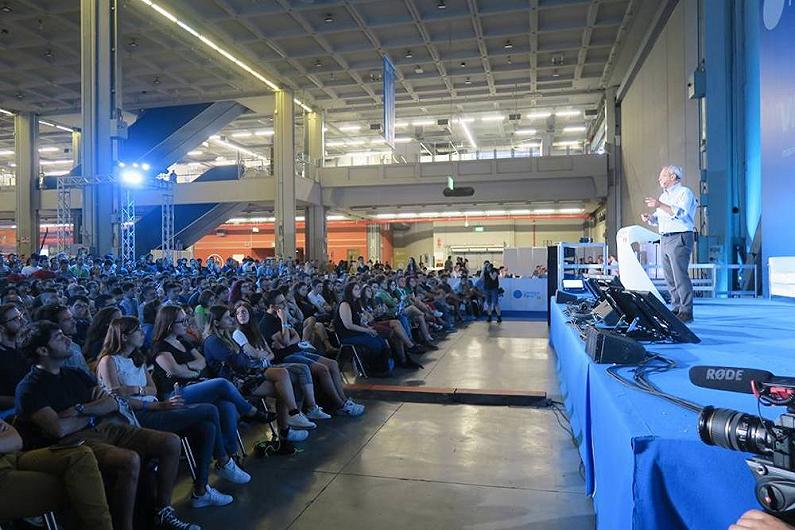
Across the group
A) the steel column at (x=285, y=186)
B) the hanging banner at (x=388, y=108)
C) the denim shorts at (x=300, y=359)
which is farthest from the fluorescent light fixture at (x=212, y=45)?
the denim shorts at (x=300, y=359)

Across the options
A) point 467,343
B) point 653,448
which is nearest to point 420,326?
point 467,343

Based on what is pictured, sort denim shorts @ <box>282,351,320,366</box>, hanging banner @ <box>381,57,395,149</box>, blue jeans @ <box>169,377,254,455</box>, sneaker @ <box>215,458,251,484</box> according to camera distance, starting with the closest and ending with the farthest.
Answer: sneaker @ <box>215,458,251,484</box> < blue jeans @ <box>169,377,254,455</box> < denim shorts @ <box>282,351,320,366</box> < hanging banner @ <box>381,57,395,149</box>

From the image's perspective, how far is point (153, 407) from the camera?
3629 mm

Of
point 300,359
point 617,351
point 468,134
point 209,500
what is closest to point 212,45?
point 300,359

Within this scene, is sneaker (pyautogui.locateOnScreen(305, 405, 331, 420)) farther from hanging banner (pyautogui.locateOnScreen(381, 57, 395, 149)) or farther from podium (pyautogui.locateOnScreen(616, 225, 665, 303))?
hanging banner (pyautogui.locateOnScreen(381, 57, 395, 149))

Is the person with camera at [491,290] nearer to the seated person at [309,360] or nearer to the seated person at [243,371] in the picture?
the seated person at [309,360]

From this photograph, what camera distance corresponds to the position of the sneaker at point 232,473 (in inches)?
152

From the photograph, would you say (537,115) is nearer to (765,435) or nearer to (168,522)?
(168,522)

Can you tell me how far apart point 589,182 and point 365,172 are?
852 cm

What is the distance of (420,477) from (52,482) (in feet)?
7.55

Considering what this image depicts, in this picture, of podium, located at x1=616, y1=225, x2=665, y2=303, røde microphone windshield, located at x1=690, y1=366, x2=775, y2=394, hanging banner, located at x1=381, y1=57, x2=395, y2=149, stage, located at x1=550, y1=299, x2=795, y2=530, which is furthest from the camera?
hanging banner, located at x1=381, y1=57, x2=395, y2=149

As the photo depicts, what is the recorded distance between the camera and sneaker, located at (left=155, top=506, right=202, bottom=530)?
3127 millimetres

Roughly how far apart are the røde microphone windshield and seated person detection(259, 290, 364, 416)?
4290 mm

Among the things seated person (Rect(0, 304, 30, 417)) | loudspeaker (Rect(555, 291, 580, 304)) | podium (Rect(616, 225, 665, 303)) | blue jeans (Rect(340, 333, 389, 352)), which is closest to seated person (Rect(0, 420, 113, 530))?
seated person (Rect(0, 304, 30, 417))
